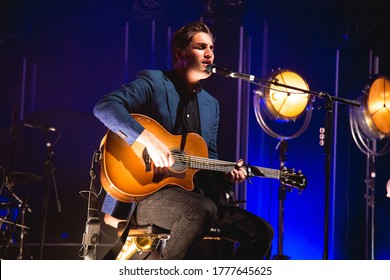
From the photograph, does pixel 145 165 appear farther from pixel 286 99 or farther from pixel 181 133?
pixel 286 99

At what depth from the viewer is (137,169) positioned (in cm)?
329

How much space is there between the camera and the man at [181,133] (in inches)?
123

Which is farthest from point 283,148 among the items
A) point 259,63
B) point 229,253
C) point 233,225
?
point 233,225

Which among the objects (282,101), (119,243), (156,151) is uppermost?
(282,101)

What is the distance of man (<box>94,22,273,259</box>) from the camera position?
313 centimetres

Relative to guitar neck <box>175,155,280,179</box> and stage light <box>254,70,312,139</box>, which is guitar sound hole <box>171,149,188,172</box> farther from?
stage light <box>254,70,312,139</box>

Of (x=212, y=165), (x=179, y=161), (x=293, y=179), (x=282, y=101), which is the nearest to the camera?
(x=179, y=161)

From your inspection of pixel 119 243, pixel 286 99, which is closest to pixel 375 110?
pixel 286 99

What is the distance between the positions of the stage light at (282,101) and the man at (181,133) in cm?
131

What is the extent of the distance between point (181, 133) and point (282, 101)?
184cm

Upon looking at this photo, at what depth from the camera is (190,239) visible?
310 centimetres

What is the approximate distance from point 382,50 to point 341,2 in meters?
0.75

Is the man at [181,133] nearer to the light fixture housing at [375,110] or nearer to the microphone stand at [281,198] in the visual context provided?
the microphone stand at [281,198]
